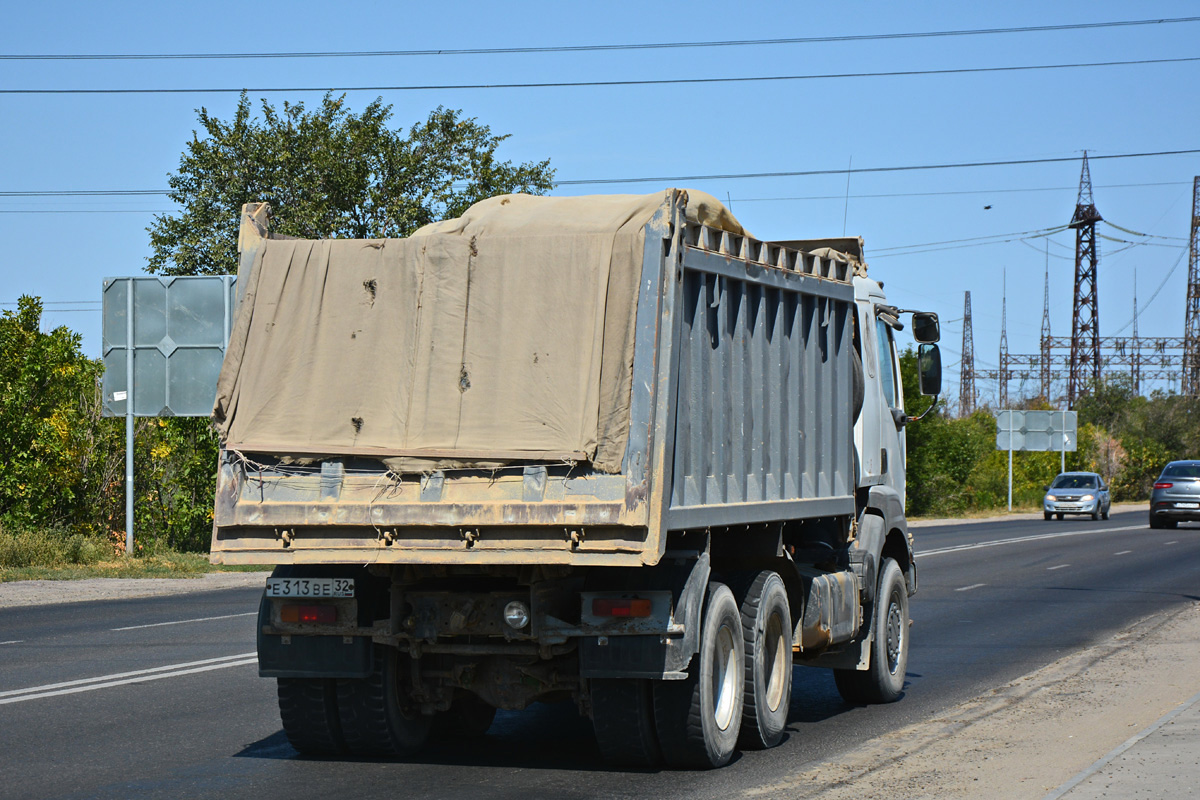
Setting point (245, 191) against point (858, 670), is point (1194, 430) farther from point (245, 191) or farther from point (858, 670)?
point (858, 670)

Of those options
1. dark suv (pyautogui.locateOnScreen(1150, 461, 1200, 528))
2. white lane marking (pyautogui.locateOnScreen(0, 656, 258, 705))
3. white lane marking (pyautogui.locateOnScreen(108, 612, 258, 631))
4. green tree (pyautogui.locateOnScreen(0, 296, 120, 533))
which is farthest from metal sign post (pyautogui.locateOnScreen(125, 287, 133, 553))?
dark suv (pyautogui.locateOnScreen(1150, 461, 1200, 528))

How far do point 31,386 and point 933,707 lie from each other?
20149 mm

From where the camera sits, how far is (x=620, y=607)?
756 centimetres

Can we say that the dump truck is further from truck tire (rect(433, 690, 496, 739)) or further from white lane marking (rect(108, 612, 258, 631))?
white lane marking (rect(108, 612, 258, 631))

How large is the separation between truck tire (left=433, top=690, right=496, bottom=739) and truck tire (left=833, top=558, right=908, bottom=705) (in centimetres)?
285

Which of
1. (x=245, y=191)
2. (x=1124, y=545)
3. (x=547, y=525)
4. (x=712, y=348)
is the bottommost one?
(x=1124, y=545)

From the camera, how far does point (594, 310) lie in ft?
25.2

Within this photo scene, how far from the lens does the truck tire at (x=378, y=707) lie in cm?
824

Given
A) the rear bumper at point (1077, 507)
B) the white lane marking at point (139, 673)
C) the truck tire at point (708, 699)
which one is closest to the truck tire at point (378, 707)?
the truck tire at point (708, 699)

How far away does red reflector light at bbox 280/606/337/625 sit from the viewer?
7914 mm

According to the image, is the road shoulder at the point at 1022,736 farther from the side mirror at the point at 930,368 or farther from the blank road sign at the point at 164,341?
the blank road sign at the point at 164,341

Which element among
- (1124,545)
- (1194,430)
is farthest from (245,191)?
(1194,430)

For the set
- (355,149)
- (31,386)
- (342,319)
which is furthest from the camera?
(355,149)

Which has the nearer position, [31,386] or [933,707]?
[933,707]
